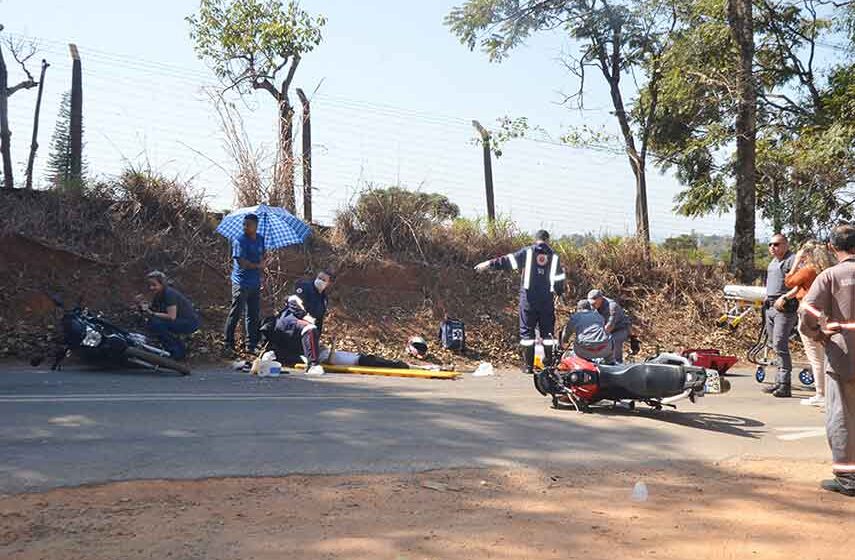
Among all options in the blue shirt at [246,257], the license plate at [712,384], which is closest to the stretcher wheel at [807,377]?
the license plate at [712,384]

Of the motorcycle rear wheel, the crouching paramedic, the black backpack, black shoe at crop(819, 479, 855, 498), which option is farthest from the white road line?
the motorcycle rear wheel

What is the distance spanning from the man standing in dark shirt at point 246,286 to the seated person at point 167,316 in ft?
2.88

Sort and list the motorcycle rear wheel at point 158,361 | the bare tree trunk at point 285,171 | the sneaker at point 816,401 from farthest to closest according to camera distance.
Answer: the bare tree trunk at point 285,171 < the motorcycle rear wheel at point 158,361 < the sneaker at point 816,401

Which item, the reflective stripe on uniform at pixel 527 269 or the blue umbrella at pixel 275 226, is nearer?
the reflective stripe on uniform at pixel 527 269

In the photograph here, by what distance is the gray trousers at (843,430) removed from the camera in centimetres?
601

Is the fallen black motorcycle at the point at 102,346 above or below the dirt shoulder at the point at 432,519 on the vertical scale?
above

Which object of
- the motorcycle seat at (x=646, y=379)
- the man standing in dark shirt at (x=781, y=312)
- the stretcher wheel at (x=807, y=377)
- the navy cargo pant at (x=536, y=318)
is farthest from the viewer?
the navy cargo pant at (x=536, y=318)

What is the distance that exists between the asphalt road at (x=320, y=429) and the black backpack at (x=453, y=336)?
3.64 m

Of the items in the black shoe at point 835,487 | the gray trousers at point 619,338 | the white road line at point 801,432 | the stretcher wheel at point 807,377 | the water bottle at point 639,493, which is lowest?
the black shoe at point 835,487

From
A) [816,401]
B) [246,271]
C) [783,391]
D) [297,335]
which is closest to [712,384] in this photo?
[816,401]

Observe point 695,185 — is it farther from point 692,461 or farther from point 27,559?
point 27,559

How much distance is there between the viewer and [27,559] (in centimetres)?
414

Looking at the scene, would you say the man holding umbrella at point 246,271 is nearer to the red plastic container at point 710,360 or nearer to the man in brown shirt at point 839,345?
the red plastic container at point 710,360

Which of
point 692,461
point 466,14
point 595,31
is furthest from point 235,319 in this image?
point 595,31
